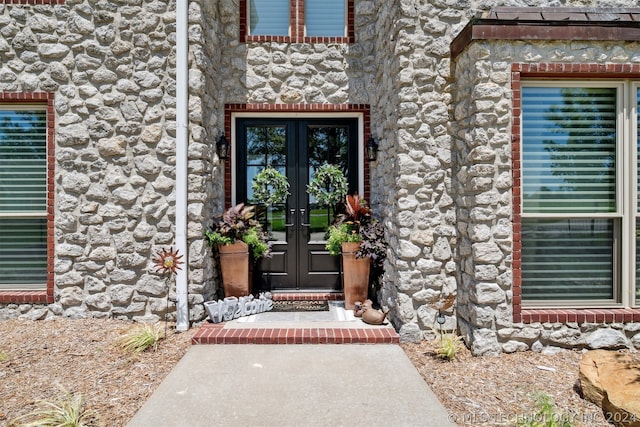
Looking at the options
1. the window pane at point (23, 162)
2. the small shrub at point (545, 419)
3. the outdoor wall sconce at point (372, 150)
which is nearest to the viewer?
the small shrub at point (545, 419)

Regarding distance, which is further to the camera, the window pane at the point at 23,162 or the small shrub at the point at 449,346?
the window pane at the point at 23,162

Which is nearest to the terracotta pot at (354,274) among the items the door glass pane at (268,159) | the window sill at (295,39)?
the door glass pane at (268,159)

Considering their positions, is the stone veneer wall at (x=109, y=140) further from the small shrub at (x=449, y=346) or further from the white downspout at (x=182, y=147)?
the small shrub at (x=449, y=346)

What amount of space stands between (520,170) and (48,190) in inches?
204

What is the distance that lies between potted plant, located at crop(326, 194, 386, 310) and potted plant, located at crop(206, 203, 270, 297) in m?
1.08

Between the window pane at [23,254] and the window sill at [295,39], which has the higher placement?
the window sill at [295,39]

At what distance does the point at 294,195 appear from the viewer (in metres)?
5.47

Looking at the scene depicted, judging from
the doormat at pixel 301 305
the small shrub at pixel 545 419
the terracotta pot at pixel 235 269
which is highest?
the terracotta pot at pixel 235 269

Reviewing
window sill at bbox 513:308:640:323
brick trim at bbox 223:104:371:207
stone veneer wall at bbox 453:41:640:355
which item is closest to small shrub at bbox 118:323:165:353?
brick trim at bbox 223:104:371:207

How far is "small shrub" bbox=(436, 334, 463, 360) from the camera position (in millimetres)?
3639

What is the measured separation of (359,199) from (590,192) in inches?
99.6

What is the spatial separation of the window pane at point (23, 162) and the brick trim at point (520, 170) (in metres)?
5.27

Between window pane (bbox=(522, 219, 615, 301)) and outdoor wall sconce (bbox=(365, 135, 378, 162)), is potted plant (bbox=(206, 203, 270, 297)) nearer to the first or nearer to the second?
outdoor wall sconce (bbox=(365, 135, 378, 162))

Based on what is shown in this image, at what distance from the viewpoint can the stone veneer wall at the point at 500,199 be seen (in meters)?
3.65
